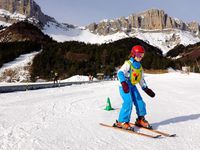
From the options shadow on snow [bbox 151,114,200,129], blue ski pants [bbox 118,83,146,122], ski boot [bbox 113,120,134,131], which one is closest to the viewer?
ski boot [bbox 113,120,134,131]

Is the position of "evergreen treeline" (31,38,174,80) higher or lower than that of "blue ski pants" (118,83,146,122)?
higher

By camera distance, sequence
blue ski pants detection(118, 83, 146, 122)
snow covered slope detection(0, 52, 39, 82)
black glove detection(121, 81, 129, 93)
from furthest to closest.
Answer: snow covered slope detection(0, 52, 39, 82) < blue ski pants detection(118, 83, 146, 122) < black glove detection(121, 81, 129, 93)

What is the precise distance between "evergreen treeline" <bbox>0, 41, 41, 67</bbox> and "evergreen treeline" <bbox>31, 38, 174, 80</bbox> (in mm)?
7207

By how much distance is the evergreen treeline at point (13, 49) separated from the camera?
101238 millimetres

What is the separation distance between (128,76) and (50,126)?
2.03m

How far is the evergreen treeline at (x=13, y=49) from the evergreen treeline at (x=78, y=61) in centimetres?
721

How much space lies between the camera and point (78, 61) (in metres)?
99.0

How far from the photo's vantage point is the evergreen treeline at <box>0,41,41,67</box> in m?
101

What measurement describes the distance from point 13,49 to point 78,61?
31.7 metres

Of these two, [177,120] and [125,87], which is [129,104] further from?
[177,120]

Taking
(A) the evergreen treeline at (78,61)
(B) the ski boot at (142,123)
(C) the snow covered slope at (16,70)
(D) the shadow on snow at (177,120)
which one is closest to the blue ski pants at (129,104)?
(B) the ski boot at (142,123)

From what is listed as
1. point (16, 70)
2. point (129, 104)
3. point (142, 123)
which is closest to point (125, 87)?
point (129, 104)

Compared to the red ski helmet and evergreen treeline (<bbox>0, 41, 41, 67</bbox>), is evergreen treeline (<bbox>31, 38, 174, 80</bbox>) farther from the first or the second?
the red ski helmet

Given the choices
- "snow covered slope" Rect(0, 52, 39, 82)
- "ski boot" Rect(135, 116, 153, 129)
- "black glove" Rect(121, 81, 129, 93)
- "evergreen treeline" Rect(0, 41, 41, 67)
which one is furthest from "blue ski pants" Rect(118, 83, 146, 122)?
"evergreen treeline" Rect(0, 41, 41, 67)
